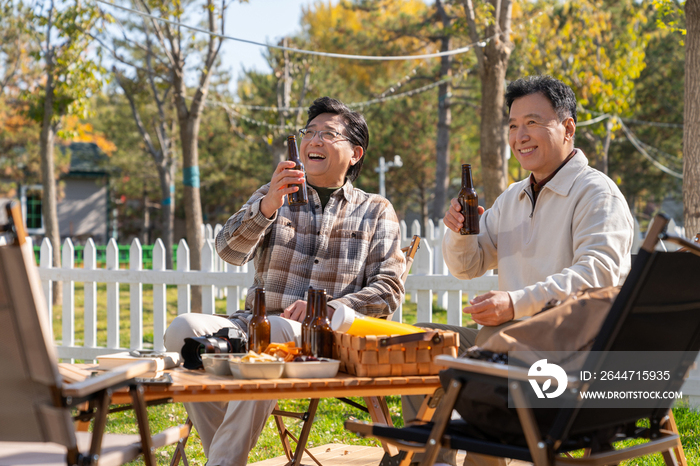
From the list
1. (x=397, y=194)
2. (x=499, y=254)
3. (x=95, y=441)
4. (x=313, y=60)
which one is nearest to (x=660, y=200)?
(x=397, y=194)

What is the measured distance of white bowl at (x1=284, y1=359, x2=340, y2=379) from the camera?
208 cm

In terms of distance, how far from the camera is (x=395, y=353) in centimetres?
214

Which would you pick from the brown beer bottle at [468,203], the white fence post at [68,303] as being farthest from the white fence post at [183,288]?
the brown beer bottle at [468,203]

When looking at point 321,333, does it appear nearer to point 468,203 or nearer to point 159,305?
point 468,203

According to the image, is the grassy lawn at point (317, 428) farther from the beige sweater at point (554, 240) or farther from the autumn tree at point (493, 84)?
the autumn tree at point (493, 84)

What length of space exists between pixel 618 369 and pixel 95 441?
4.73ft

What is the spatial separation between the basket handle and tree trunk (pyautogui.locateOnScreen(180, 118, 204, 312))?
605cm

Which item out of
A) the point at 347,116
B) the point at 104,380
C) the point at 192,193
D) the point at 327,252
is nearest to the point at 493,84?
the point at 347,116

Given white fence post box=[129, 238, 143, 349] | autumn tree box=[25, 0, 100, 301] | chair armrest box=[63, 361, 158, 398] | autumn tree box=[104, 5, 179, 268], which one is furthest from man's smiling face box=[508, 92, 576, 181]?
autumn tree box=[104, 5, 179, 268]

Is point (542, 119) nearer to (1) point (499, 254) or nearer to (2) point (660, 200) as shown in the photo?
(1) point (499, 254)

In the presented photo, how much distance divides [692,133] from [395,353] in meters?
3.38

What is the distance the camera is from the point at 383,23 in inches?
810

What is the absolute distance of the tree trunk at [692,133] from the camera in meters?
4.45

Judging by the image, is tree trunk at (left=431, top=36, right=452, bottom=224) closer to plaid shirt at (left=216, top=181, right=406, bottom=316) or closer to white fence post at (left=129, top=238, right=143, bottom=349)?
white fence post at (left=129, top=238, right=143, bottom=349)
